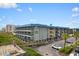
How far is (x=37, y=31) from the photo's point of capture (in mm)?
1377

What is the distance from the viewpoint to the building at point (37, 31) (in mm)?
1354

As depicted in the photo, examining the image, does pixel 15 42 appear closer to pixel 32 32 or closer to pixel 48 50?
pixel 32 32

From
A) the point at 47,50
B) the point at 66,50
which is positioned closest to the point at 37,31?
the point at 47,50

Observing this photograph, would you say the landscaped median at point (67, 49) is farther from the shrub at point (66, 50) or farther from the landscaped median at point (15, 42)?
the landscaped median at point (15, 42)

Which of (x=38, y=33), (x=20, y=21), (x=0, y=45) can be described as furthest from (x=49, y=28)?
(x=0, y=45)

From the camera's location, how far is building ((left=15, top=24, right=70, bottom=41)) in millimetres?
1354

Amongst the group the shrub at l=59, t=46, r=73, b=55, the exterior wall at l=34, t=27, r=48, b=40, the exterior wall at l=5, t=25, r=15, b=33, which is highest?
the exterior wall at l=5, t=25, r=15, b=33

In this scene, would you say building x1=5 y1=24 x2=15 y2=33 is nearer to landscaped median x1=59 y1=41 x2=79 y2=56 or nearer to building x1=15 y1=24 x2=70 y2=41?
building x1=15 y1=24 x2=70 y2=41

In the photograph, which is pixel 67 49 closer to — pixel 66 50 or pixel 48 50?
pixel 66 50

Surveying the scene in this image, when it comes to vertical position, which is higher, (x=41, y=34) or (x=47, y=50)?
(x=41, y=34)

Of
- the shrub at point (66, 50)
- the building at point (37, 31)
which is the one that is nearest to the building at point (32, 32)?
the building at point (37, 31)

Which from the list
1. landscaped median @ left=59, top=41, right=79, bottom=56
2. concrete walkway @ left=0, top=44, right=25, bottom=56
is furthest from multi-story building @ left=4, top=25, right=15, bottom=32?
landscaped median @ left=59, top=41, right=79, bottom=56

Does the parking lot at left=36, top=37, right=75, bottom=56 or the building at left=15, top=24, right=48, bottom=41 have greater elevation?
the building at left=15, top=24, right=48, bottom=41

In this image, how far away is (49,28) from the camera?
1.35 metres
